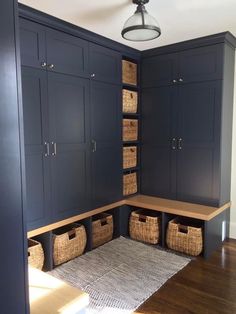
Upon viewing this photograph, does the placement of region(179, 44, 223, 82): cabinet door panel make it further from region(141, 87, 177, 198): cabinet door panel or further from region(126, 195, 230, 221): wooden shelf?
region(126, 195, 230, 221): wooden shelf

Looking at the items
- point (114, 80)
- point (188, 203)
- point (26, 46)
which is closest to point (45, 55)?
point (26, 46)

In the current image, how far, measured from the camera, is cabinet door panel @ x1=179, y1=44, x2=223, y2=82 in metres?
2.81

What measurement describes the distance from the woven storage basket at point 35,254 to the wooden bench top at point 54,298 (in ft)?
2.54

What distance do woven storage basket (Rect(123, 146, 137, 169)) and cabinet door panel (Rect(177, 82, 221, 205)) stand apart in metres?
0.58

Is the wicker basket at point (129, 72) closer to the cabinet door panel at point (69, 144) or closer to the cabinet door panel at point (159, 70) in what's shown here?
the cabinet door panel at point (159, 70)

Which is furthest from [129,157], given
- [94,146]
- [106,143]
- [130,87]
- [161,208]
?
[130,87]

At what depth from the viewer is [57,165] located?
8.29ft

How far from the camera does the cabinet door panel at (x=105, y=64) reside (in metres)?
2.82

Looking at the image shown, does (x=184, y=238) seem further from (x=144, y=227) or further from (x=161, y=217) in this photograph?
(x=144, y=227)

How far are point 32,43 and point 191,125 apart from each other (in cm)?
182

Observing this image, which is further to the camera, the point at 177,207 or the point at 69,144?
the point at 177,207

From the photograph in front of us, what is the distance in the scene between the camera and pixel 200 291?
7.21ft

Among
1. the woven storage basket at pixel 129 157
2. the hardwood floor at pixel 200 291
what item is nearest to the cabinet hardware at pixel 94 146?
the woven storage basket at pixel 129 157

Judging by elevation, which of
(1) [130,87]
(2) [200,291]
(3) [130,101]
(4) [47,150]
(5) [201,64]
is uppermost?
(5) [201,64]
